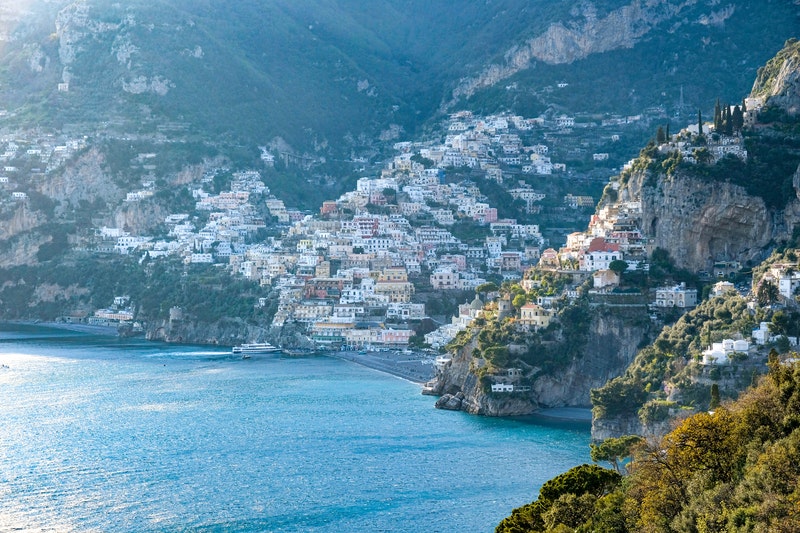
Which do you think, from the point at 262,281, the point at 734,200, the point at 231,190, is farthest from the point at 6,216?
the point at 734,200

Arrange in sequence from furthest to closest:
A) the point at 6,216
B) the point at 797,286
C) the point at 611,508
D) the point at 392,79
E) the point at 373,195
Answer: the point at 392,79, the point at 6,216, the point at 373,195, the point at 797,286, the point at 611,508

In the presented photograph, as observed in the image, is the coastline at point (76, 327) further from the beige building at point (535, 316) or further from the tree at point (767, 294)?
the tree at point (767, 294)

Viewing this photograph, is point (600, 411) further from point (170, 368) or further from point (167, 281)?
point (167, 281)

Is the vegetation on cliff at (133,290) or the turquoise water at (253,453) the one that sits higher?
the vegetation on cliff at (133,290)

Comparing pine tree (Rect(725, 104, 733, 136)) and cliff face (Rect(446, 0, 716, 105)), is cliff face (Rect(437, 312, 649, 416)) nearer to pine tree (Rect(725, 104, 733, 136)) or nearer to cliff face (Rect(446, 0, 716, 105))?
pine tree (Rect(725, 104, 733, 136))

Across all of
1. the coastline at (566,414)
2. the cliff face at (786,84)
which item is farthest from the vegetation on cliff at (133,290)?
the cliff face at (786,84)
